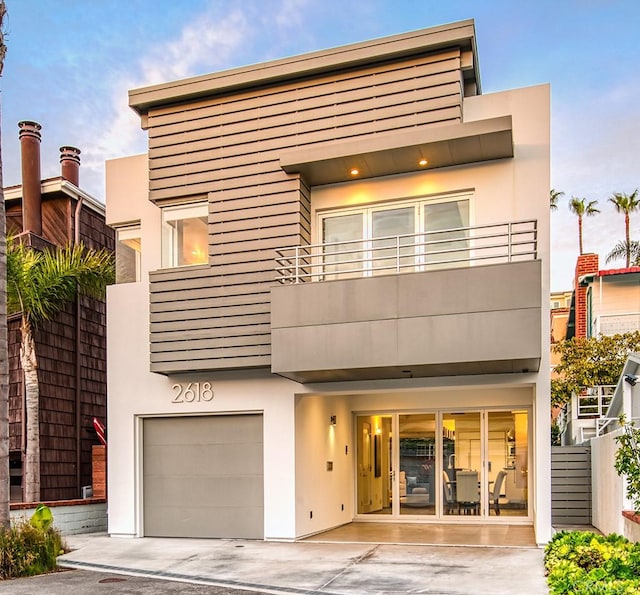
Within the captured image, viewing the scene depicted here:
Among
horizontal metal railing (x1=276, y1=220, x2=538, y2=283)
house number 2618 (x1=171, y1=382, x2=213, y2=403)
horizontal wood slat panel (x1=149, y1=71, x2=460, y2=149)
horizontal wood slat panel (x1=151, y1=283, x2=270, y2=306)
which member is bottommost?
house number 2618 (x1=171, y1=382, x2=213, y2=403)

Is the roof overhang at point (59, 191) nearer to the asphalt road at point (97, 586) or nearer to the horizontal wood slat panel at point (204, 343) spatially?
the horizontal wood slat panel at point (204, 343)

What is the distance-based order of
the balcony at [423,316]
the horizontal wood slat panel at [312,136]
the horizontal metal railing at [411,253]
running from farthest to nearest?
the horizontal wood slat panel at [312,136] < the horizontal metal railing at [411,253] < the balcony at [423,316]

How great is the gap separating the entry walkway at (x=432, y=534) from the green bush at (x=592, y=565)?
2456mm

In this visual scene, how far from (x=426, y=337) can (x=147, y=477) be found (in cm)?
605

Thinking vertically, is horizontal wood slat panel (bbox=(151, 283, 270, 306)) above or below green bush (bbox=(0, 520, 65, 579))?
above

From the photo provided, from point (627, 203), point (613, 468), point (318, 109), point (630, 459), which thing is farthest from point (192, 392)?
point (627, 203)

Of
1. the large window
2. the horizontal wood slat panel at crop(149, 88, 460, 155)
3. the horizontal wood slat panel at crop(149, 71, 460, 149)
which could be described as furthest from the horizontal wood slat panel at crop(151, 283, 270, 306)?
the horizontal wood slat panel at crop(149, 71, 460, 149)

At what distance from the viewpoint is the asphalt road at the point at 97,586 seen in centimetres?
787

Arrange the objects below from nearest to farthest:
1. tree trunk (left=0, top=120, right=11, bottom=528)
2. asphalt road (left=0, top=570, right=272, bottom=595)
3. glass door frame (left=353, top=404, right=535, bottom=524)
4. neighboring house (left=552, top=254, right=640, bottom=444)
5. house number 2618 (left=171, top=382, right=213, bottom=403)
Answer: asphalt road (left=0, top=570, right=272, bottom=595) < tree trunk (left=0, top=120, right=11, bottom=528) < house number 2618 (left=171, top=382, right=213, bottom=403) < glass door frame (left=353, top=404, right=535, bottom=524) < neighboring house (left=552, top=254, right=640, bottom=444)

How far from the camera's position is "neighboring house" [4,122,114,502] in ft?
49.1

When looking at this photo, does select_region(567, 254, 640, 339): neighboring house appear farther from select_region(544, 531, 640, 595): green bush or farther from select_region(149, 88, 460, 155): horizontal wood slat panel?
select_region(544, 531, 640, 595): green bush

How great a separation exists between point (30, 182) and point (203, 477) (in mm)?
8106

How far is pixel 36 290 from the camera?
14.2 metres

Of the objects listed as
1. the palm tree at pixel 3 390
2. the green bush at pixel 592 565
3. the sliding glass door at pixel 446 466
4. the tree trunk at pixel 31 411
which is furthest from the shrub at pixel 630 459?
the tree trunk at pixel 31 411
